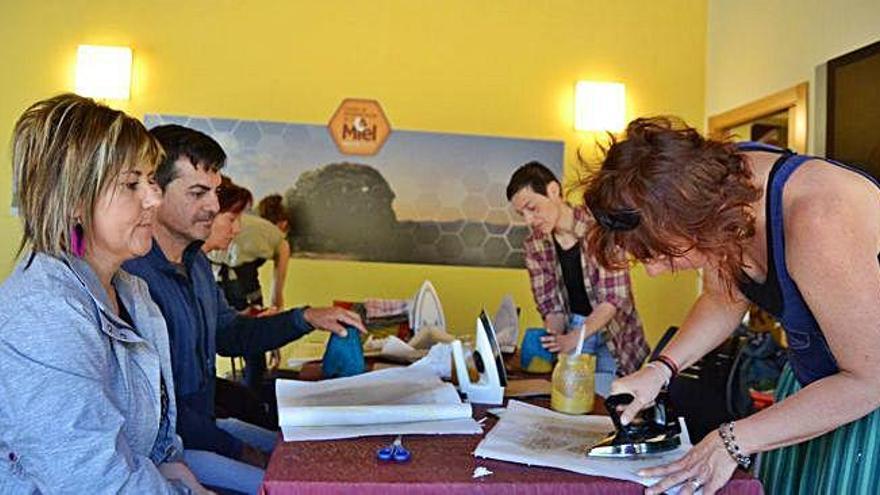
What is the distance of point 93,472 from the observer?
39.4 inches

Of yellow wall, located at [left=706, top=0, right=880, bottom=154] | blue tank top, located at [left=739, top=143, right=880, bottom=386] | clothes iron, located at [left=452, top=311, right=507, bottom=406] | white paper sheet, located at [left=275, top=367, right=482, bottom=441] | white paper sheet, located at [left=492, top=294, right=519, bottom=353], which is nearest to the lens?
blue tank top, located at [left=739, top=143, right=880, bottom=386]

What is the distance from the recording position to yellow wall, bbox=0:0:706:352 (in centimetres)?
345

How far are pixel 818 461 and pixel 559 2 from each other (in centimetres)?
286

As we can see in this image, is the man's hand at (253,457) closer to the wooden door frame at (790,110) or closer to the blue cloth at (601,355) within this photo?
the blue cloth at (601,355)

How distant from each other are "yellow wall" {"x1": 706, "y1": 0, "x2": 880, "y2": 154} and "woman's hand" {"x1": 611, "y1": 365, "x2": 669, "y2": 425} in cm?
180

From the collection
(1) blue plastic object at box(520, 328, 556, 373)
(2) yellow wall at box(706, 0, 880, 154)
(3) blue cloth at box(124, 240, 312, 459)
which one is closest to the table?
(3) blue cloth at box(124, 240, 312, 459)

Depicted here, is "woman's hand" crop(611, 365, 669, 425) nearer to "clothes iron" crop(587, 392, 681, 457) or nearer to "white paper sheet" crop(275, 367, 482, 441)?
"clothes iron" crop(587, 392, 681, 457)

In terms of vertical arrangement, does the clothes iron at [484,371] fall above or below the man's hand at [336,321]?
below

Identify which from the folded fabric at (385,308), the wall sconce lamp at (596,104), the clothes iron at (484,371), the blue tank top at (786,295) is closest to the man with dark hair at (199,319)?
the clothes iron at (484,371)

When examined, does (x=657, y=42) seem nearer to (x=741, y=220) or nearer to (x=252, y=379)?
(x=252, y=379)

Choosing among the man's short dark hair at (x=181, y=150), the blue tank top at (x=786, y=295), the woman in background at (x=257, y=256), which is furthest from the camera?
the woman in background at (x=257, y=256)

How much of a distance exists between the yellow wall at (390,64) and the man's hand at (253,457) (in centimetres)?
188

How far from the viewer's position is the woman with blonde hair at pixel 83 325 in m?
0.98

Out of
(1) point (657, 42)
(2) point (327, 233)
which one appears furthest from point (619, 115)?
(2) point (327, 233)
